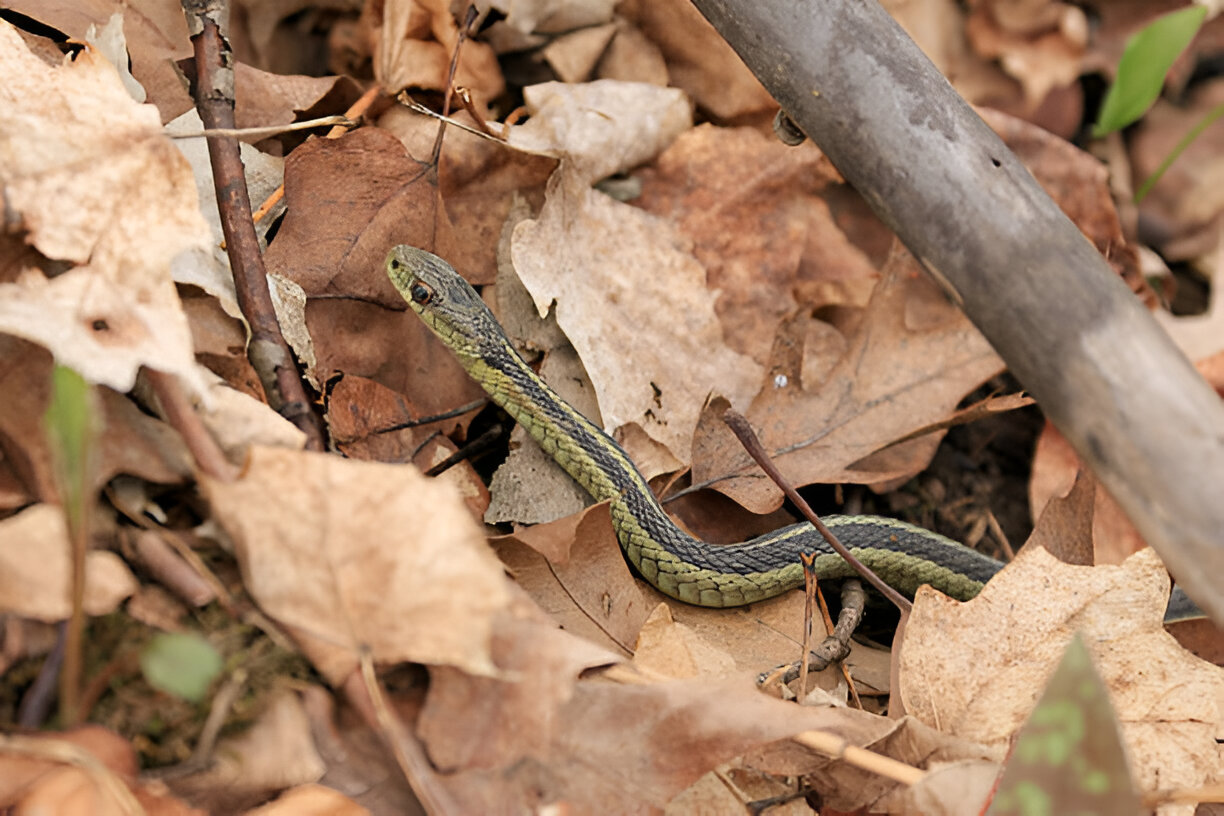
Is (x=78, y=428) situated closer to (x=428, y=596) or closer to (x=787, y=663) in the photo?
(x=428, y=596)

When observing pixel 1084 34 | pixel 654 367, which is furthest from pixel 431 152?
pixel 1084 34

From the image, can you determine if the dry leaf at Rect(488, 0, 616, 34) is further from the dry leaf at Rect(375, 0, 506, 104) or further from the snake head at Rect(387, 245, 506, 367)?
the snake head at Rect(387, 245, 506, 367)

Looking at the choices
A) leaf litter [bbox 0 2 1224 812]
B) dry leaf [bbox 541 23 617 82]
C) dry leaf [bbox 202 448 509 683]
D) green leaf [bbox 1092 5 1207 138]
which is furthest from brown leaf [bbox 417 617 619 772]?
green leaf [bbox 1092 5 1207 138]

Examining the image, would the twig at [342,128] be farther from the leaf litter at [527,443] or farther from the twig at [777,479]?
the twig at [777,479]

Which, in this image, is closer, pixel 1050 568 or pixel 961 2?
pixel 1050 568

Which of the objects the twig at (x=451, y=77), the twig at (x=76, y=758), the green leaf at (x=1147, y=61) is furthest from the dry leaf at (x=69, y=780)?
the green leaf at (x=1147, y=61)

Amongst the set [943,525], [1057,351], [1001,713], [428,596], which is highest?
[1057,351]
